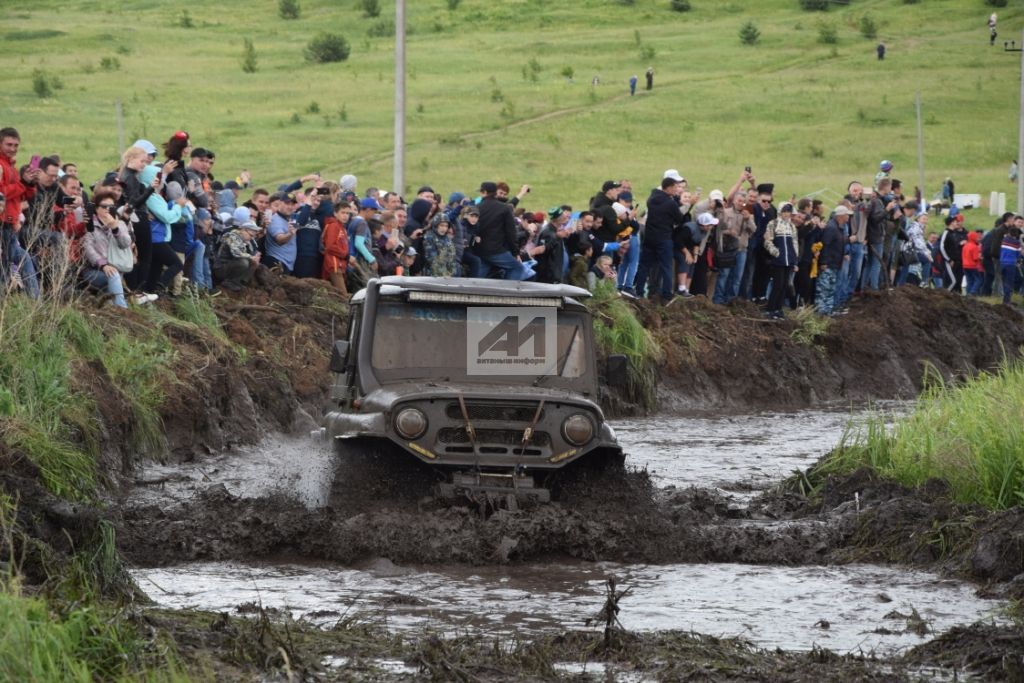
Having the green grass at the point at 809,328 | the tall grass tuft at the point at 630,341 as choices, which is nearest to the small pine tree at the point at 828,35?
the green grass at the point at 809,328

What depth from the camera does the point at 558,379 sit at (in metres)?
13.1

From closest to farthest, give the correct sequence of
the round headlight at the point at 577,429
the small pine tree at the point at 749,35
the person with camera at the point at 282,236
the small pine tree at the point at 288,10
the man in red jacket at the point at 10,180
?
the round headlight at the point at 577,429 → the man in red jacket at the point at 10,180 → the person with camera at the point at 282,236 → the small pine tree at the point at 749,35 → the small pine tree at the point at 288,10

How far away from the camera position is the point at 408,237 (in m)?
22.8

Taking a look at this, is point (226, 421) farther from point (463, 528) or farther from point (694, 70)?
point (694, 70)

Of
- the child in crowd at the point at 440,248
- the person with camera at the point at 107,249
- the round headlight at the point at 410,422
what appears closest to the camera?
the round headlight at the point at 410,422

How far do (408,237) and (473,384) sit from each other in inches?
406

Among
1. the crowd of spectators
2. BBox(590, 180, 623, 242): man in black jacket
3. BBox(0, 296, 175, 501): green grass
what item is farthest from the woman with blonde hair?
BBox(590, 180, 623, 242): man in black jacket

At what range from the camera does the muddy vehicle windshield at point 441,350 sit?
13.0 metres

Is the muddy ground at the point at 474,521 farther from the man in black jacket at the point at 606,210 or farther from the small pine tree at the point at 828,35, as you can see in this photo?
the small pine tree at the point at 828,35

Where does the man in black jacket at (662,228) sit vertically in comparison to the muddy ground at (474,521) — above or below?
above

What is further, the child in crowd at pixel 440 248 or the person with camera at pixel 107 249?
the child in crowd at pixel 440 248

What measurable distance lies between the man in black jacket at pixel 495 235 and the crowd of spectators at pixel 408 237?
0.02 meters

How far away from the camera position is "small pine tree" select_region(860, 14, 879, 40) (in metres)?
91.8

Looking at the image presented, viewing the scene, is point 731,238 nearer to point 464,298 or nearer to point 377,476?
point 464,298
